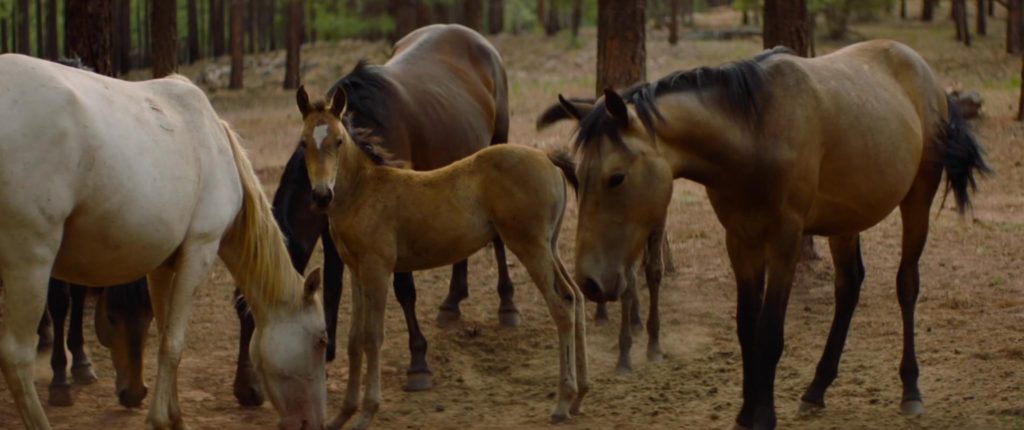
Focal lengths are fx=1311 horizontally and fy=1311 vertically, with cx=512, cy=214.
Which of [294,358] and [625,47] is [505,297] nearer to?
[625,47]

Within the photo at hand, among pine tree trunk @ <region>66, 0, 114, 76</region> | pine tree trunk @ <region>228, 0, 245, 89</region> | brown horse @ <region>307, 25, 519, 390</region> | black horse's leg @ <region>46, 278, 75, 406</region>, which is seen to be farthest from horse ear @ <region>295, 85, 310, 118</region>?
pine tree trunk @ <region>228, 0, 245, 89</region>

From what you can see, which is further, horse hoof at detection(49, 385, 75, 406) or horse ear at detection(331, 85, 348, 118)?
horse hoof at detection(49, 385, 75, 406)

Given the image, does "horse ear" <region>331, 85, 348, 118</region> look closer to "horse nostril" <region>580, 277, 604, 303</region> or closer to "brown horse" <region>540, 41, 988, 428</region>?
"brown horse" <region>540, 41, 988, 428</region>

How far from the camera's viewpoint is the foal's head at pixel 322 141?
594cm

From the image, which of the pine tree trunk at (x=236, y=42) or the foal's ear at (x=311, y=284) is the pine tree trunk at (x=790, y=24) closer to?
the foal's ear at (x=311, y=284)

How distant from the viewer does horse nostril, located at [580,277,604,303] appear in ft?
18.3

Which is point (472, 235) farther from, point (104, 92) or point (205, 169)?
point (104, 92)

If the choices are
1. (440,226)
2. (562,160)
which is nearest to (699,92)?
(562,160)

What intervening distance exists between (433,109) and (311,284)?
2.75 m

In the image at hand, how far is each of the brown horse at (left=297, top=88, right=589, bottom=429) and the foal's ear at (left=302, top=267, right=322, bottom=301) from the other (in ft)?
1.55

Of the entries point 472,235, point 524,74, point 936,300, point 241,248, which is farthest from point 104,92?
point 524,74

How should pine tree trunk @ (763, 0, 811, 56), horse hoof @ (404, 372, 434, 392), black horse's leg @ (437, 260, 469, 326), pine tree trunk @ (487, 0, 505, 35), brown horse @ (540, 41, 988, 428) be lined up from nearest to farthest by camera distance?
brown horse @ (540, 41, 988, 428) → horse hoof @ (404, 372, 434, 392) → black horse's leg @ (437, 260, 469, 326) → pine tree trunk @ (763, 0, 811, 56) → pine tree trunk @ (487, 0, 505, 35)

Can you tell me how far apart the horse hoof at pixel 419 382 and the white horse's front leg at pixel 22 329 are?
2708mm

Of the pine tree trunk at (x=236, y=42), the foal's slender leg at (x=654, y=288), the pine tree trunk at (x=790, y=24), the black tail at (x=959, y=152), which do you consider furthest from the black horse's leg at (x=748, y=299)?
the pine tree trunk at (x=236, y=42)
